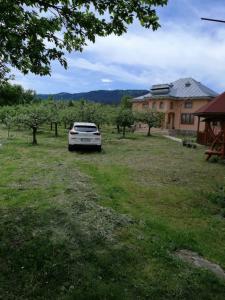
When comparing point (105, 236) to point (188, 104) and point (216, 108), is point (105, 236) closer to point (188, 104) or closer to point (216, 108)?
point (216, 108)

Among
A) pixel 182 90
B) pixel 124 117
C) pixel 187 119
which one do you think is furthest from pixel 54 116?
pixel 182 90

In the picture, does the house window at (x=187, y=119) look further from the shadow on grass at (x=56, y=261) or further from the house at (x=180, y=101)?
the shadow on grass at (x=56, y=261)

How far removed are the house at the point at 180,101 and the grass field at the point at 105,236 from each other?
140 feet

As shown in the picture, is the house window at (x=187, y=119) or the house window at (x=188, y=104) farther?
the house window at (x=188, y=104)

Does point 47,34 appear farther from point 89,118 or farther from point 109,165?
point 89,118

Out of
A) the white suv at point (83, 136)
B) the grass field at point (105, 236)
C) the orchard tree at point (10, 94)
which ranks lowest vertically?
the grass field at point (105, 236)

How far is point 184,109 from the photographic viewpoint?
55.8m

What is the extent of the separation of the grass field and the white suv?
7818mm

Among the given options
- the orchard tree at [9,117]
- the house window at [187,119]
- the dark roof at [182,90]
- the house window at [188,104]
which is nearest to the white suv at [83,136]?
the orchard tree at [9,117]

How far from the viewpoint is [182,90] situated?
57.5 metres

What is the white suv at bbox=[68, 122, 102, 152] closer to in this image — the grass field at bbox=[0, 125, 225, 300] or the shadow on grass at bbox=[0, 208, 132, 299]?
the grass field at bbox=[0, 125, 225, 300]

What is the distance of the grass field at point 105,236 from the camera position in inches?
193

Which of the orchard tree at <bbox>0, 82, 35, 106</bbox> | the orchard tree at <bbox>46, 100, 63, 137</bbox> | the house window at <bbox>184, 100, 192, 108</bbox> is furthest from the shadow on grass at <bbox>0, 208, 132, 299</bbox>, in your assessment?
the house window at <bbox>184, 100, 192, 108</bbox>

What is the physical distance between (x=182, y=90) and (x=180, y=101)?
2.18 m
